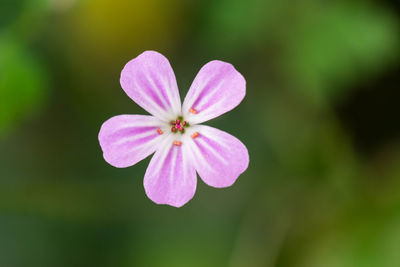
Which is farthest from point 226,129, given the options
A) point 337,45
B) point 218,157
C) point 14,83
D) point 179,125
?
point 218,157

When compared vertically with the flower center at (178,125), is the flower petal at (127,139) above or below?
below

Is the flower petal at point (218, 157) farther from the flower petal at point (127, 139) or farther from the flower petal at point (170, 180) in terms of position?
the flower petal at point (127, 139)

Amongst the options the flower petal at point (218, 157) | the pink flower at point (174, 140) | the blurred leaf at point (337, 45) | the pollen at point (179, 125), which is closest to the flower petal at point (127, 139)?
the pink flower at point (174, 140)

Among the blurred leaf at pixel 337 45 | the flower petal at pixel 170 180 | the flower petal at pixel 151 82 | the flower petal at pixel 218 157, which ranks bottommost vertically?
the flower petal at pixel 170 180

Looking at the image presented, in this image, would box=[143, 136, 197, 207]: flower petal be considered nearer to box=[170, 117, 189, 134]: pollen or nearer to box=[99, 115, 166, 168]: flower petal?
box=[99, 115, 166, 168]: flower petal

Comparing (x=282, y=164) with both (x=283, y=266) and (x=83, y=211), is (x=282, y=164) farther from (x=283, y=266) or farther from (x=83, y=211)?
(x=83, y=211)

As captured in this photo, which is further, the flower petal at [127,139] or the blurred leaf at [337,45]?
the blurred leaf at [337,45]

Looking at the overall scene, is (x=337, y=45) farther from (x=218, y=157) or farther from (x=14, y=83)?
(x=14, y=83)

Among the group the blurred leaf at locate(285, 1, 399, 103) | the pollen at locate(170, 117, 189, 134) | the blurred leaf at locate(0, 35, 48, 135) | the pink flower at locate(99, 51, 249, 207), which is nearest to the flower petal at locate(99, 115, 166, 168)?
the pink flower at locate(99, 51, 249, 207)

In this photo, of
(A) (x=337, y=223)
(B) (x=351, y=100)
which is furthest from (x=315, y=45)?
(A) (x=337, y=223)
